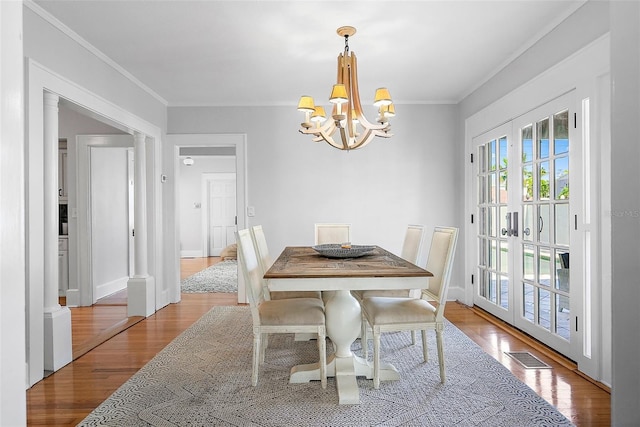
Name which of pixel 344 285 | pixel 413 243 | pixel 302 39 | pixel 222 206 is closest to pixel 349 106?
pixel 302 39

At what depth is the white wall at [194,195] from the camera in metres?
10.1

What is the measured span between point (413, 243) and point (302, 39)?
1.81m

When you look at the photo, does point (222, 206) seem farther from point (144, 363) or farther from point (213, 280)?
point (144, 363)

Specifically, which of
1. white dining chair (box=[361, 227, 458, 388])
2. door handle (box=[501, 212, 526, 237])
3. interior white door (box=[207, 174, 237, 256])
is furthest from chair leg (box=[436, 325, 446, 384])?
interior white door (box=[207, 174, 237, 256])

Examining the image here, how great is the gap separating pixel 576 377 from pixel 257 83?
3694mm

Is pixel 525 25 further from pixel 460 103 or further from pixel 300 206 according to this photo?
pixel 300 206

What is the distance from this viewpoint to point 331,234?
426 centimetres

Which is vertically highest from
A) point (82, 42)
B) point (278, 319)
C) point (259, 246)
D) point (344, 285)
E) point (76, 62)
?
point (82, 42)

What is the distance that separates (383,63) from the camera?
3777mm

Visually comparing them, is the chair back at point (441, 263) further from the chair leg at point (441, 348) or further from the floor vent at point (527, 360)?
the floor vent at point (527, 360)

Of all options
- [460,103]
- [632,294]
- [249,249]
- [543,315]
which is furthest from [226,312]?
[632,294]

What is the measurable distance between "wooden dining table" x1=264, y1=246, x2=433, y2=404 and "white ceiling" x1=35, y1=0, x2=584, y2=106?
1.66 metres

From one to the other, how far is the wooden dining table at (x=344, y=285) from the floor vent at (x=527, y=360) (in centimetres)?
98

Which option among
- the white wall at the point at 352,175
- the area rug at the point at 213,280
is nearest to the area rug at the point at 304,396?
the white wall at the point at 352,175
